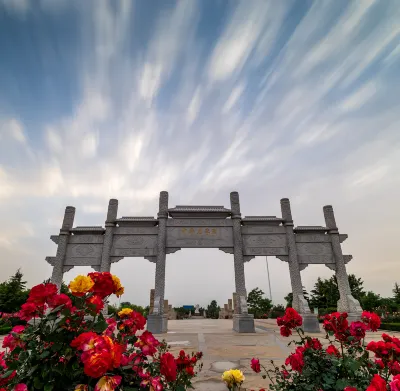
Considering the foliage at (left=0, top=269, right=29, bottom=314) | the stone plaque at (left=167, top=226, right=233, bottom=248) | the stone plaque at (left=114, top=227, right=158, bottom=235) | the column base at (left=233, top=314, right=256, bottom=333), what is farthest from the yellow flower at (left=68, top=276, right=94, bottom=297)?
the foliage at (left=0, top=269, right=29, bottom=314)

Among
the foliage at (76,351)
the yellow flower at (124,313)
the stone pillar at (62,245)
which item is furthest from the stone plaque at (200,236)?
the foliage at (76,351)

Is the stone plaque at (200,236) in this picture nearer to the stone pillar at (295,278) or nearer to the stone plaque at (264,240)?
the stone plaque at (264,240)

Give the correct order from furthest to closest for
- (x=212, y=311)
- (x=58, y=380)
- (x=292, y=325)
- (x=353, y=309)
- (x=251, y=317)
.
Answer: (x=212, y=311) → (x=353, y=309) → (x=251, y=317) → (x=292, y=325) → (x=58, y=380)

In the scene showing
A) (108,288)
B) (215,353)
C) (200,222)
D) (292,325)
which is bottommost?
(215,353)

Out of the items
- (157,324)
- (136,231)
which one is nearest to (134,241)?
(136,231)

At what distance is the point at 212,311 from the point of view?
25141 millimetres

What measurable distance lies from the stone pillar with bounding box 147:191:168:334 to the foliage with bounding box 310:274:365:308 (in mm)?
23199

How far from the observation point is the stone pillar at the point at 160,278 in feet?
29.1

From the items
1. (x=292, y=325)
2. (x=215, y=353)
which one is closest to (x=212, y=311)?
(x=215, y=353)

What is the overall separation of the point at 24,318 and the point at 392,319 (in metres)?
18.5

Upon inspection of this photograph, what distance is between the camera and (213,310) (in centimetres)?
2525

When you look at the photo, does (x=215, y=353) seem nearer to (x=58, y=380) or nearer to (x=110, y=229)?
(x=58, y=380)

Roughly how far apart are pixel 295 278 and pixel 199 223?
15.3ft

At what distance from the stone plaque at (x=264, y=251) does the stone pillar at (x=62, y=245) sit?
777 centimetres
